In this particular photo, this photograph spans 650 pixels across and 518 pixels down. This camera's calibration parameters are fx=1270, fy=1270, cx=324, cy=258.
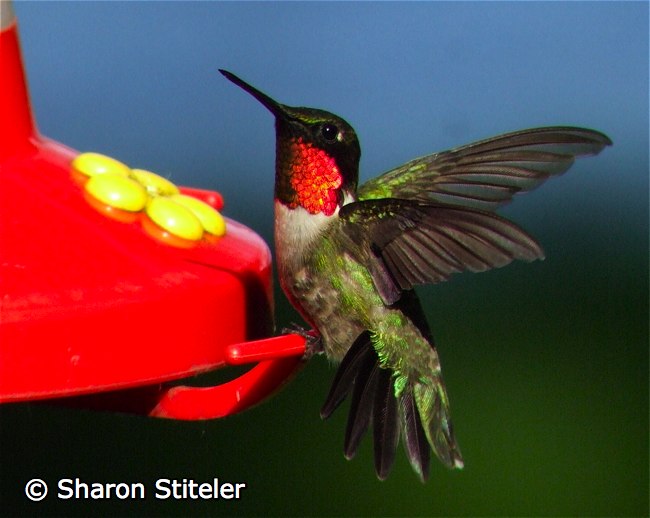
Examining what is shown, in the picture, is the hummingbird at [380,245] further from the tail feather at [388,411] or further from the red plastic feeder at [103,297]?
the red plastic feeder at [103,297]

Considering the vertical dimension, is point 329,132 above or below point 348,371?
above

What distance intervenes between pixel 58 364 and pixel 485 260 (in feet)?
2.51

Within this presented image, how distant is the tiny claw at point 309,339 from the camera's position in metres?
2.41

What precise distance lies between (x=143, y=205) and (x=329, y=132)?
388 millimetres

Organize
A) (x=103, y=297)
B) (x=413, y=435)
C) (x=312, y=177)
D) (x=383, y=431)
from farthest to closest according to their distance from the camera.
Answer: (x=413, y=435)
(x=383, y=431)
(x=312, y=177)
(x=103, y=297)

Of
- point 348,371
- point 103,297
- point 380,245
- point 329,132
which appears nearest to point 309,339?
point 348,371

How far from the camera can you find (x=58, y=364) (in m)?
2.00

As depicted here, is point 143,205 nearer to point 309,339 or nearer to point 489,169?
point 309,339

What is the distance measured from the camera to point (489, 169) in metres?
2.70

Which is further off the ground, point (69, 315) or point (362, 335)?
point (69, 315)

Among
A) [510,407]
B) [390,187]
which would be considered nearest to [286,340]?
[390,187]

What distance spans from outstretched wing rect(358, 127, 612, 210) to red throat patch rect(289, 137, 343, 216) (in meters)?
0.25

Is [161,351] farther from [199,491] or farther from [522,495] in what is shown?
[522,495]

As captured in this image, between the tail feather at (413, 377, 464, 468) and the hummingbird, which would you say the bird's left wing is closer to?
the hummingbird
